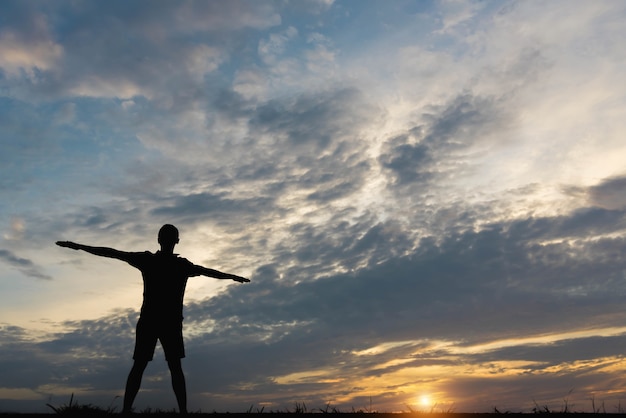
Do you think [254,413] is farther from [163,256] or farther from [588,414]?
[588,414]

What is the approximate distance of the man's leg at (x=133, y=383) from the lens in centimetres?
821

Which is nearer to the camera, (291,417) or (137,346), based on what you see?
(137,346)

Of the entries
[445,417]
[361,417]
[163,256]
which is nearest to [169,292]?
[163,256]

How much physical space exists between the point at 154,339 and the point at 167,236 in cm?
148

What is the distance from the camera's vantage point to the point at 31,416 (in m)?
8.88

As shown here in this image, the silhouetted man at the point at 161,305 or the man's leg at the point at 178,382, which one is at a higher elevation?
the silhouetted man at the point at 161,305

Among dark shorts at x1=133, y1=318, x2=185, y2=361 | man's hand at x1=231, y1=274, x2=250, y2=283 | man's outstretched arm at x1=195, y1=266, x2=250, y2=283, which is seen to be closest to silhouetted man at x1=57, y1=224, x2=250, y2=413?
dark shorts at x1=133, y1=318, x2=185, y2=361

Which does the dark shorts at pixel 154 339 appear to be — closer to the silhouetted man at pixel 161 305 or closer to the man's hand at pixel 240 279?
the silhouetted man at pixel 161 305

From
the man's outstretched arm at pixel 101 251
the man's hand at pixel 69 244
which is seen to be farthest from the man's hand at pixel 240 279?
the man's hand at pixel 69 244

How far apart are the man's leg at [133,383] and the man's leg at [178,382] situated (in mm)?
386

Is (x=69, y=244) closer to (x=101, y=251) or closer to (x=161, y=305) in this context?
(x=101, y=251)

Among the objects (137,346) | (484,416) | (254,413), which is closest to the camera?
(137,346)

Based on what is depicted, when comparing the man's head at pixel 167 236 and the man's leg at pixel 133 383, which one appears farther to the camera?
the man's head at pixel 167 236

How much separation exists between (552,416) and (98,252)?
716 cm
